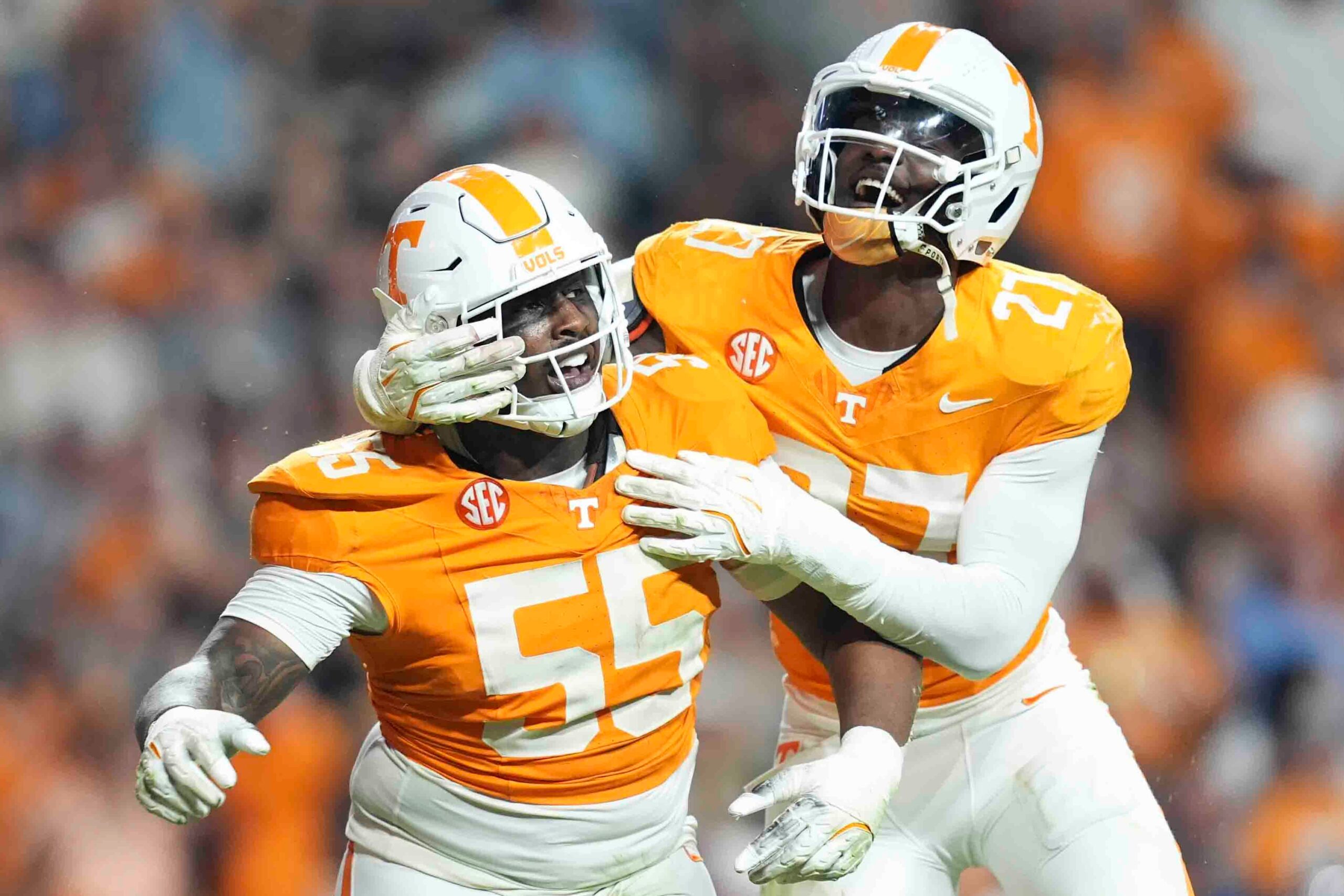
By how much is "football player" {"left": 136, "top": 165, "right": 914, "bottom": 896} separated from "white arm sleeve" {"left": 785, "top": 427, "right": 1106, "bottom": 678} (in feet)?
0.53

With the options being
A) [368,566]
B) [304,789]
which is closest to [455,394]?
[368,566]

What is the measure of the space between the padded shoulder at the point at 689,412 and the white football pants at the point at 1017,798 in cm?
60

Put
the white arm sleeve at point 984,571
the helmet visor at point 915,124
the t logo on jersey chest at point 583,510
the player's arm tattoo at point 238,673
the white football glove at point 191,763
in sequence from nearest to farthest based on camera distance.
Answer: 1. the white football glove at point 191,763
2. the player's arm tattoo at point 238,673
3. the t logo on jersey chest at point 583,510
4. the white arm sleeve at point 984,571
5. the helmet visor at point 915,124

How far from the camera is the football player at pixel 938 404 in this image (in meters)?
2.11

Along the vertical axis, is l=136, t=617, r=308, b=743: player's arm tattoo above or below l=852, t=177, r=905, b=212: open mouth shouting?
below

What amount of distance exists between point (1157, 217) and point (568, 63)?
1.56 metres

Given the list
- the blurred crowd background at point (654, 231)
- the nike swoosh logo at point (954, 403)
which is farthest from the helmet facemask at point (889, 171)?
the blurred crowd background at point (654, 231)

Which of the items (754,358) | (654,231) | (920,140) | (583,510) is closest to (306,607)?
(583,510)

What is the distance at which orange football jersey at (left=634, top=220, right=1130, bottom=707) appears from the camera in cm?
216

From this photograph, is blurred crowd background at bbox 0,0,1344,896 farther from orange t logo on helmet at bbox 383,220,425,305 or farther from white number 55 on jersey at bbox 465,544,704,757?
orange t logo on helmet at bbox 383,220,425,305

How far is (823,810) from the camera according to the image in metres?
1.89

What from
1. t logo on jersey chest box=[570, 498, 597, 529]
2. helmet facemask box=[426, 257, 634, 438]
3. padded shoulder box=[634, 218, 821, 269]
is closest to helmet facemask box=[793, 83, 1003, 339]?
padded shoulder box=[634, 218, 821, 269]

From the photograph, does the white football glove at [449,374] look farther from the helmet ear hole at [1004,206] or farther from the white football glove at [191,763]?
the helmet ear hole at [1004,206]

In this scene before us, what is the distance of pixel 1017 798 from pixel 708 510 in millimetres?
756
